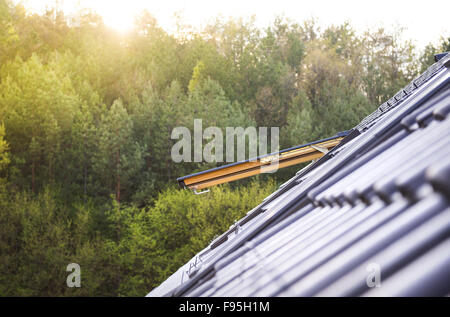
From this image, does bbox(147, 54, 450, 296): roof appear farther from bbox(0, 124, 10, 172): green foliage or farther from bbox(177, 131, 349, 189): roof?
bbox(0, 124, 10, 172): green foliage

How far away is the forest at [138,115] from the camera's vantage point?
90.9 ft

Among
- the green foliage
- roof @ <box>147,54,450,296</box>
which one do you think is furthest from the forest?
roof @ <box>147,54,450,296</box>

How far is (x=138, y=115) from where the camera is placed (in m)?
36.5

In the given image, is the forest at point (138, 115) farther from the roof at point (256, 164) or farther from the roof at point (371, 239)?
the roof at point (371, 239)

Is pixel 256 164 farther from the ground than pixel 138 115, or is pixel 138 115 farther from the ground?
pixel 138 115

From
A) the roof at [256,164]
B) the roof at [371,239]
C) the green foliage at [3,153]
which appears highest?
the green foliage at [3,153]

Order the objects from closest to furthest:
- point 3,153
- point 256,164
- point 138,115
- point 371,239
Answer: point 371,239 < point 256,164 < point 3,153 < point 138,115

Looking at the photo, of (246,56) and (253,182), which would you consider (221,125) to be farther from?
(246,56)

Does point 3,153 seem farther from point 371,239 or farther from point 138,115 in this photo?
point 371,239

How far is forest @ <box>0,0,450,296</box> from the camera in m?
27.7

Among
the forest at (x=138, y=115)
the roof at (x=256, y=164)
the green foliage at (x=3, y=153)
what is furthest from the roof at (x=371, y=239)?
the green foliage at (x=3, y=153)

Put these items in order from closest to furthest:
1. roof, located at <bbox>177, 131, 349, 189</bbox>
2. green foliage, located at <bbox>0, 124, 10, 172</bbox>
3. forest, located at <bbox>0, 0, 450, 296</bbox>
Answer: roof, located at <bbox>177, 131, 349, 189</bbox>, forest, located at <bbox>0, 0, 450, 296</bbox>, green foliage, located at <bbox>0, 124, 10, 172</bbox>

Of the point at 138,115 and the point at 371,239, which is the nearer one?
the point at 371,239

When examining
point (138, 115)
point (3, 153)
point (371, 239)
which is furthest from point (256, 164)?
point (138, 115)
